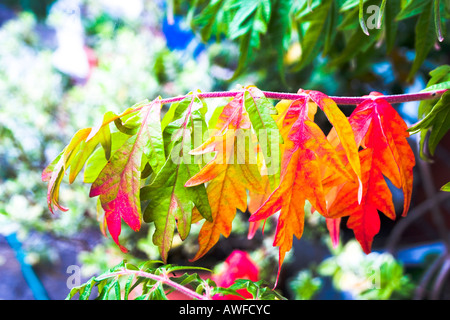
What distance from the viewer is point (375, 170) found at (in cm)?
28

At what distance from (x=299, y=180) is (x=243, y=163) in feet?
0.13

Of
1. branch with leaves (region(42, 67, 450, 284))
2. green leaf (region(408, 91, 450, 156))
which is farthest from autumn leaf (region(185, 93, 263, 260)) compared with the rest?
green leaf (region(408, 91, 450, 156))

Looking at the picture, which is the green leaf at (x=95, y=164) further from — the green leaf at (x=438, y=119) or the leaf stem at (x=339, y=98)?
the green leaf at (x=438, y=119)

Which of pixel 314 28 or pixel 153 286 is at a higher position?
pixel 314 28

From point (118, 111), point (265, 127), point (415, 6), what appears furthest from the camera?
point (118, 111)

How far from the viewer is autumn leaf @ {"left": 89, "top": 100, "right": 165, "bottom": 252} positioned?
26cm

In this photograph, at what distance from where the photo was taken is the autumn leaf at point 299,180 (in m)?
0.24

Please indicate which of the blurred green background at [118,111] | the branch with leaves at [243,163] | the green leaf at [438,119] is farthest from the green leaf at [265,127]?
the blurred green background at [118,111]

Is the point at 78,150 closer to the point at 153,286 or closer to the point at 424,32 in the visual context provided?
the point at 153,286

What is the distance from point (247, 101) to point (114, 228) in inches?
4.9

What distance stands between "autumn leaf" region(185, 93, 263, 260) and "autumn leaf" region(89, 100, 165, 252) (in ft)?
0.11

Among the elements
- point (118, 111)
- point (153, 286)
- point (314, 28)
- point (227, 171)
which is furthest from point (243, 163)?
point (118, 111)
